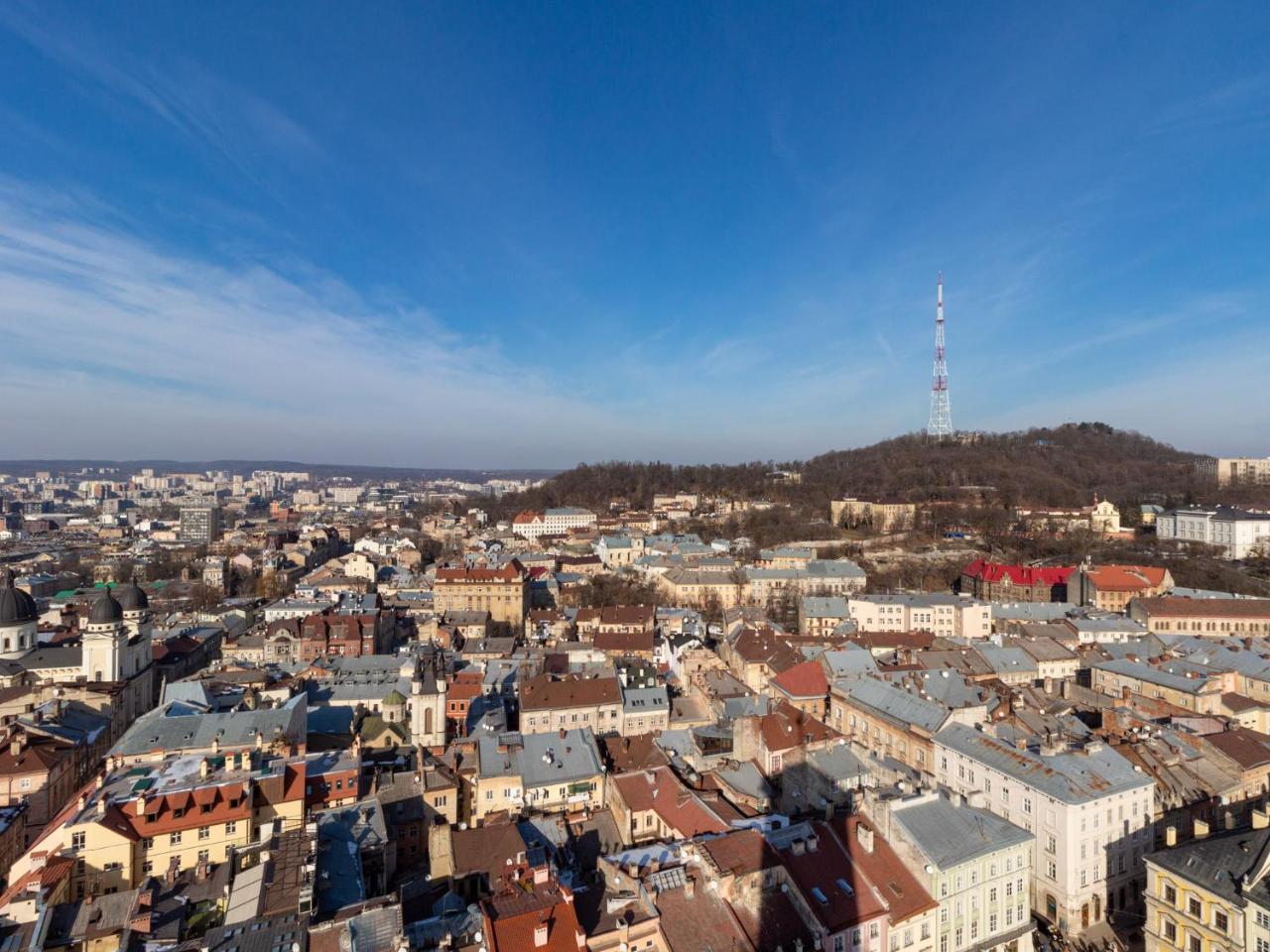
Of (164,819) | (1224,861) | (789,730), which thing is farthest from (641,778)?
(1224,861)

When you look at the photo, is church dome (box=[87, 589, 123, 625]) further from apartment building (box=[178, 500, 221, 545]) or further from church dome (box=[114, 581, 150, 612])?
apartment building (box=[178, 500, 221, 545])

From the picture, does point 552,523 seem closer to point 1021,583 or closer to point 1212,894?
point 1021,583

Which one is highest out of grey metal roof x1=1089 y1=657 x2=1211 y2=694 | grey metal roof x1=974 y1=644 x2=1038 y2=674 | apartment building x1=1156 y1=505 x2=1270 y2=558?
apartment building x1=1156 y1=505 x2=1270 y2=558

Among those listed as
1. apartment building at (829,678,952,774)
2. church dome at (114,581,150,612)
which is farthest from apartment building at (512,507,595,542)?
apartment building at (829,678,952,774)

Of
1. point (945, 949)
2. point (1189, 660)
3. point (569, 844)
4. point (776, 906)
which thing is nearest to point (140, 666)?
point (569, 844)

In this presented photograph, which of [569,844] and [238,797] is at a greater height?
[238,797]

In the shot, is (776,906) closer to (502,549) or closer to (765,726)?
(765,726)

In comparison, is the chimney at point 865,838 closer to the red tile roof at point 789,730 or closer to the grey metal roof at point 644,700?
the red tile roof at point 789,730
